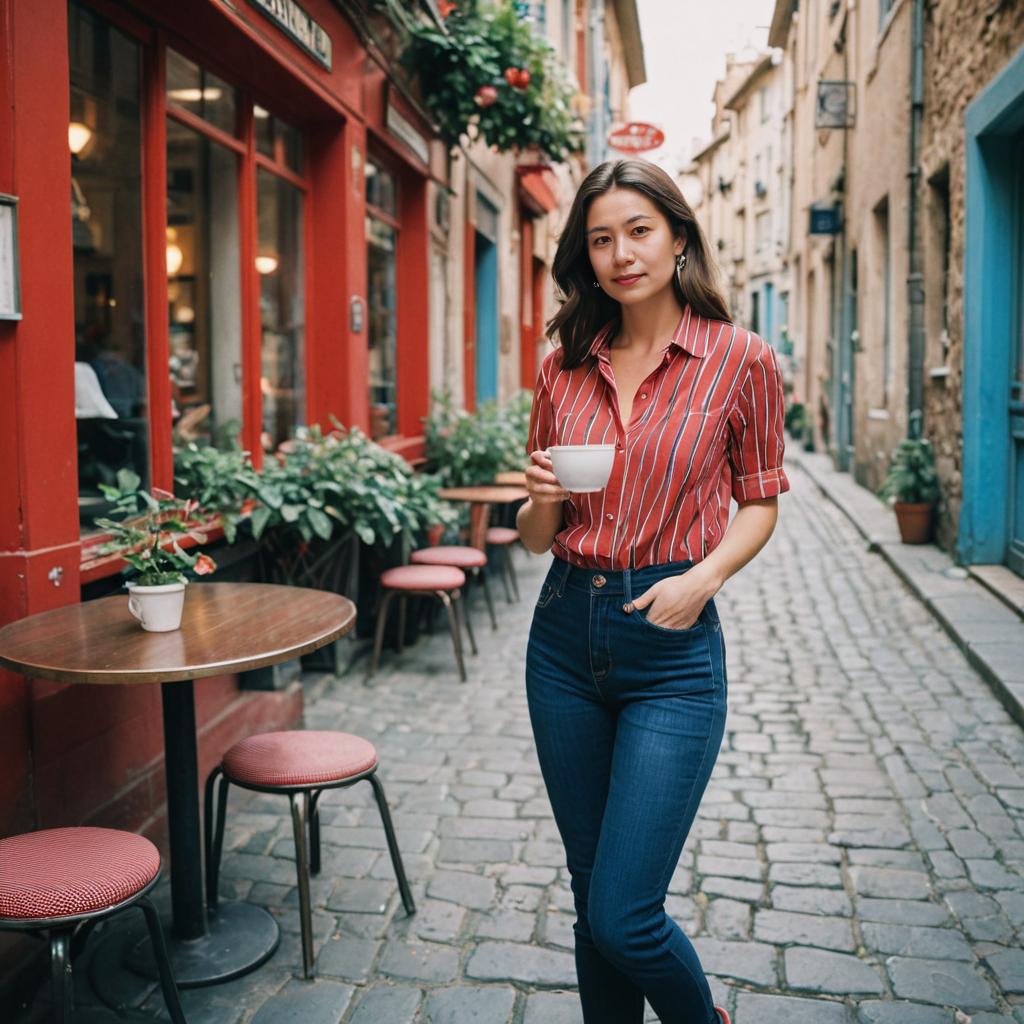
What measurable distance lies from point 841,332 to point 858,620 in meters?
10.2

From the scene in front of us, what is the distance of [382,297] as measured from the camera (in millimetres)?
8195

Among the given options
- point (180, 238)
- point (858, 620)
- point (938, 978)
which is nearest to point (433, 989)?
point (938, 978)

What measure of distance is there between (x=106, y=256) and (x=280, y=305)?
1793mm

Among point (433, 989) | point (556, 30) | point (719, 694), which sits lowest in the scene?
point (433, 989)

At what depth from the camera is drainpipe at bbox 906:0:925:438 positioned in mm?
9609

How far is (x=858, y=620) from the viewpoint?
7.21m

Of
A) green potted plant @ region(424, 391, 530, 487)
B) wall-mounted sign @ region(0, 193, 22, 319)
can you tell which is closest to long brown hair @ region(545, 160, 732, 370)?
wall-mounted sign @ region(0, 193, 22, 319)

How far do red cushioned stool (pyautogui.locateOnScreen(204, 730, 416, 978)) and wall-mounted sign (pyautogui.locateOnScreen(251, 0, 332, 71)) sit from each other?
3304mm

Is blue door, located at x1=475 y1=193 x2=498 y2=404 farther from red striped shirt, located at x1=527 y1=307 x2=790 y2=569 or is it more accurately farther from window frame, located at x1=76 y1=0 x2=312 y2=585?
red striped shirt, located at x1=527 y1=307 x2=790 y2=569

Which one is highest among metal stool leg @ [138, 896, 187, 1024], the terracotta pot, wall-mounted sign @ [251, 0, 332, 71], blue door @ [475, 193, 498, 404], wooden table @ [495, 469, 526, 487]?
wall-mounted sign @ [251, 0, 332, 71]

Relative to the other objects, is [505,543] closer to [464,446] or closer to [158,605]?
[464,446]

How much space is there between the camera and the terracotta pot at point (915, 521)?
9.09 meters

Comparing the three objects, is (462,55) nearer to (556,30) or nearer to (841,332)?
(556,30)

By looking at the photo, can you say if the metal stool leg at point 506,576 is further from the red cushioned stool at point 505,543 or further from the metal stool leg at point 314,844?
the metal stool leg at point 314,844
